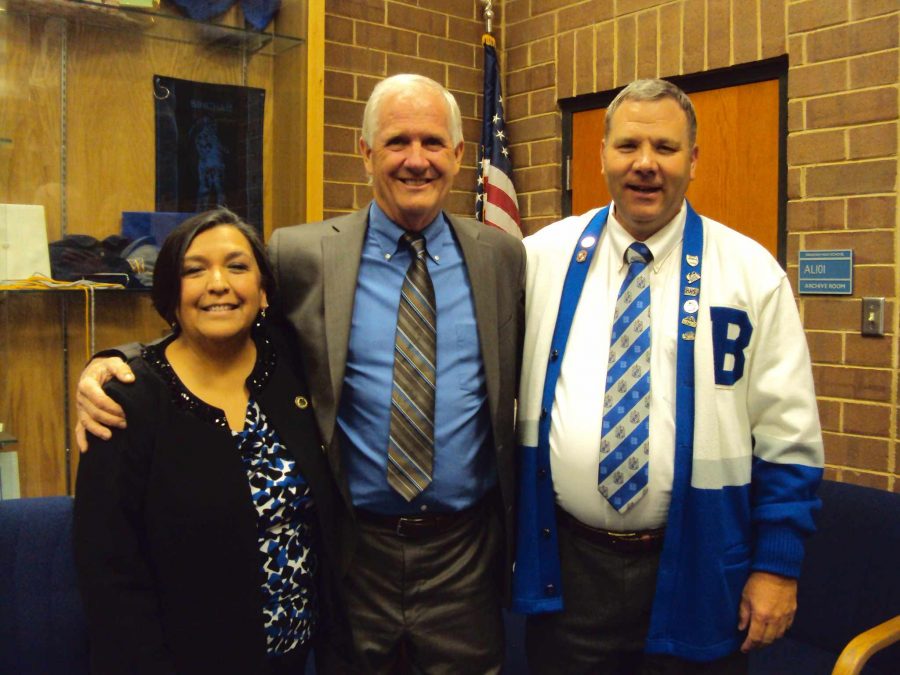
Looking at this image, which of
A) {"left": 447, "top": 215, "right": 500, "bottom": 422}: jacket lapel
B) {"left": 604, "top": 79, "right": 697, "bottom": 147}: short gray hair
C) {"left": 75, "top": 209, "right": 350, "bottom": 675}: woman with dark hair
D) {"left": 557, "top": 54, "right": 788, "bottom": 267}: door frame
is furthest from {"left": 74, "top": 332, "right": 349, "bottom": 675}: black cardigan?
{"left": 557, "top": 54, "right": 788, "bottom": 267}: door frame

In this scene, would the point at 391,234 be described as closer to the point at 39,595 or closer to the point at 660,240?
the point at 660,240

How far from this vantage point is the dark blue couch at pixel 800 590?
6.03ft

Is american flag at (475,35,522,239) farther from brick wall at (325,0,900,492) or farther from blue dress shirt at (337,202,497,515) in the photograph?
blue dress shirt at (337,202,497,515)

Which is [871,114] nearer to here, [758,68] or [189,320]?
[758,68]

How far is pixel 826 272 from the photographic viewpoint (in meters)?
2.71

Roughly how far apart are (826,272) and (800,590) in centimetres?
105

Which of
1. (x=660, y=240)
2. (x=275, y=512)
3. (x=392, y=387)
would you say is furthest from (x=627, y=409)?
(x=275, y=512)

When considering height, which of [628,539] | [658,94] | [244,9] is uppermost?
[244,9]

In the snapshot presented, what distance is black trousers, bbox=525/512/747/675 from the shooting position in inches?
64.2

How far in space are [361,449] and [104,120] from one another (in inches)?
59.4

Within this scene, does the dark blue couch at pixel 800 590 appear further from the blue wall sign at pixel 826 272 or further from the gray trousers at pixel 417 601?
the blue wall sign at pixel 826 272

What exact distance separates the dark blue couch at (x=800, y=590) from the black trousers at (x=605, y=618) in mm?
574

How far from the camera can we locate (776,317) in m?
1.59

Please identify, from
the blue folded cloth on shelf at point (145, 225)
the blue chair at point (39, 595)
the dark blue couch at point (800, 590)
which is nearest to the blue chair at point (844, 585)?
the dark blue couch at point (800, 590)
